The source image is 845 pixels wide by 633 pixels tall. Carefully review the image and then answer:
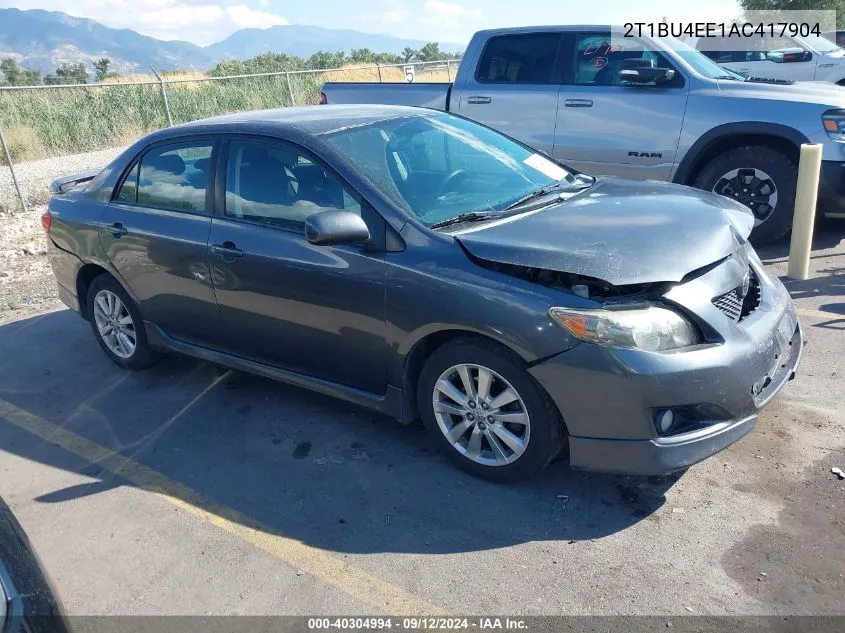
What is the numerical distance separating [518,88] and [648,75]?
1.39 meters

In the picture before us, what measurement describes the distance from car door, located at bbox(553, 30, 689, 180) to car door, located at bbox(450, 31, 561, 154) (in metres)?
0.14

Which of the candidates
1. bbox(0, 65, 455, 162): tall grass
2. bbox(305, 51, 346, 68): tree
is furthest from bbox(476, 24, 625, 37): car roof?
bbox(305, 51, 346, 68): tree

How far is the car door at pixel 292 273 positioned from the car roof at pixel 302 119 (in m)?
0.11

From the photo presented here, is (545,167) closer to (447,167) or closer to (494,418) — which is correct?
(447,167)

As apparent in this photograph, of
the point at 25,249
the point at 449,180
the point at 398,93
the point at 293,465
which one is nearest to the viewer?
the point at 293,465

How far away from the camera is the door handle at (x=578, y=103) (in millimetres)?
7230

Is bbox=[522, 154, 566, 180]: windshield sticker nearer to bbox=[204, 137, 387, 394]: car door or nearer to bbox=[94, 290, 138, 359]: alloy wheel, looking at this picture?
bbox=[204, 137, 387, 394]: car door

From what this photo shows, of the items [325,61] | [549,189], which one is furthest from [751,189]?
[325,61]

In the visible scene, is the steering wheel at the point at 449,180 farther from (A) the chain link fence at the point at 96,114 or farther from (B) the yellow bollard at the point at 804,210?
(A) the chain link fence at the point at 96,114

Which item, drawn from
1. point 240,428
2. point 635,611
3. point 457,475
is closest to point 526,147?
point 457,475

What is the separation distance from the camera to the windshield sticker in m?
4.37

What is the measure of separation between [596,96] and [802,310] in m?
3.09

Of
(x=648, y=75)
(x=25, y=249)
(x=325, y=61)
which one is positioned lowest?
(x=25, y=249)

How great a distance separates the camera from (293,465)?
12.4ft
